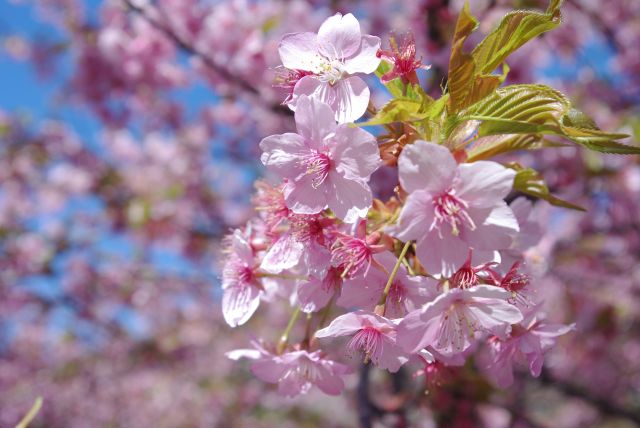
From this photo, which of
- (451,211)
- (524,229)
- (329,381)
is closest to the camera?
(451,211)

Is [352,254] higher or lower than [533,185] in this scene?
lower

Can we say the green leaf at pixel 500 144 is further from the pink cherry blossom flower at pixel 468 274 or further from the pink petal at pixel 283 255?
the pink petal at pixel 283 255

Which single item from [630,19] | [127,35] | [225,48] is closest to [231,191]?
[127,35]

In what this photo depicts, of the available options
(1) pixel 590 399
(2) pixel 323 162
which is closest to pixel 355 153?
(2) pixel 323 162

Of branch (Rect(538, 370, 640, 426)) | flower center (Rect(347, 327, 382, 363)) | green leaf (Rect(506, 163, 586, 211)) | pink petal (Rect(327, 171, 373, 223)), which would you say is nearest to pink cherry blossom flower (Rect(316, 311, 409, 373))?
flower center (Rect(347, 327, 382, 363))

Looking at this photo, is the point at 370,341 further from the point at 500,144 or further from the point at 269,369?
the point at 500,144

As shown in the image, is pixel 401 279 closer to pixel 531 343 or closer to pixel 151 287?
pixel 531 343

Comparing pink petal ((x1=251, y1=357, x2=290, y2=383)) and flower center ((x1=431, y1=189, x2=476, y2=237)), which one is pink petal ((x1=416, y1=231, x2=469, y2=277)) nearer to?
flower center ((x1=431, y1=189, x2=476, y2=237))
